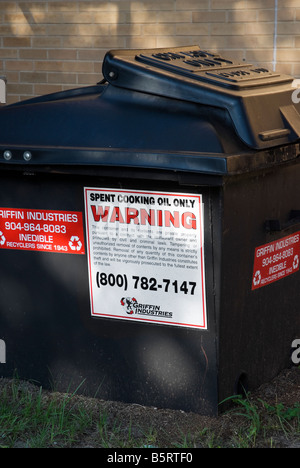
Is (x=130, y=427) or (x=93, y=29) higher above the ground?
(x=93, y=29)

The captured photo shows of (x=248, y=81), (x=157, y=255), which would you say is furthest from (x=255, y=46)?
(x=157, y=255)

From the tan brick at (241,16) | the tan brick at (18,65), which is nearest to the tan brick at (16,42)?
the tan brick at (18,65)

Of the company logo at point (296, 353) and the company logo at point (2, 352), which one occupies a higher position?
the company logo at point (2, 352)

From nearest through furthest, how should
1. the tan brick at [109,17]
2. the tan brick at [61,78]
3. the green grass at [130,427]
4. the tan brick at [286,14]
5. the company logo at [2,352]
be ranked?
the green grass at [130,427] → the company logo at [2,352] → the tan brick at [286,14] → the tan brick at [109,17] → the tan brick at [61,78]

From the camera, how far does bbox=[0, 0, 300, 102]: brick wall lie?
5.42 meters

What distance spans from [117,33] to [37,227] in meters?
2.78

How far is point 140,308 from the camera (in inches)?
136

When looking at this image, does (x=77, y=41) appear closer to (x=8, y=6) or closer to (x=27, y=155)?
(x=8, y=6)

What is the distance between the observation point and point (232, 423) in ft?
11.2

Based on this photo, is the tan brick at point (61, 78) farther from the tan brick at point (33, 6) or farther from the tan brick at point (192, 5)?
the tan brick at point (192, 5)

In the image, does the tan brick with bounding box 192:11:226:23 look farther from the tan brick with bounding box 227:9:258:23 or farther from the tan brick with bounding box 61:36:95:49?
the tan brick with bounding box 61:36:95:49

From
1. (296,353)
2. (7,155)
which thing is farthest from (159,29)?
(296,353)

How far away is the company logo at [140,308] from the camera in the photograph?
3410 mm

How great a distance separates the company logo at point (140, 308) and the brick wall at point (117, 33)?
256 centimetres
